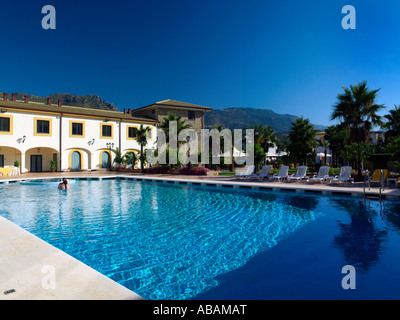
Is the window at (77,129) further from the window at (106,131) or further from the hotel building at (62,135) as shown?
the window at (106,131)

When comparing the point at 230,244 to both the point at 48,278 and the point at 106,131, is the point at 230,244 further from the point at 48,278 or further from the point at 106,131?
the point at 106,131

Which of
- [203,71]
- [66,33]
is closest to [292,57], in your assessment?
[66,33]

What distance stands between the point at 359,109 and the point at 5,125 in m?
28.6

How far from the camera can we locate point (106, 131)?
30.2 meters

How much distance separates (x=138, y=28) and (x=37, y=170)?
17.2 metres

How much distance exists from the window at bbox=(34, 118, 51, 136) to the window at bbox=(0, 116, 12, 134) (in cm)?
206

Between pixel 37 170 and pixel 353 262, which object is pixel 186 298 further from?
pixel 37 170

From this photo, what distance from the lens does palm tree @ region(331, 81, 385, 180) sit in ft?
56.2

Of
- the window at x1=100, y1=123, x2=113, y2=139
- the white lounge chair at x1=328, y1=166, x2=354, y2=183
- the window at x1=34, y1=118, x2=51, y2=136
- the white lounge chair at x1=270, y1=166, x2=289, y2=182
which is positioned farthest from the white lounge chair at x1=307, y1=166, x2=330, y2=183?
the window at x1=34, y1=118, x2=51, y2=136

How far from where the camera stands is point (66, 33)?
778 inches

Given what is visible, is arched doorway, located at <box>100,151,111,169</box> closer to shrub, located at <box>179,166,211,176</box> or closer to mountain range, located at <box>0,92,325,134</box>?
shrub, located at <box>179,166,211,176</box>

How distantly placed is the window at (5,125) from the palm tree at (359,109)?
27.2 metres

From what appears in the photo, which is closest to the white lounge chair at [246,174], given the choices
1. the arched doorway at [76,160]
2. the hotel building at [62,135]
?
the hotel building at [62,135]

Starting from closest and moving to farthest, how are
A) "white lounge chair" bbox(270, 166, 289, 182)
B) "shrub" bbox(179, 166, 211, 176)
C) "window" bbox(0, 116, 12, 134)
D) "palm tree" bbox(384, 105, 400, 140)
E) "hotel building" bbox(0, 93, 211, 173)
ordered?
"white lounge chair" bbox(270, 166, 289, 182) < "shrub" bbox(179, 166, 211, 176) < "palm tree" bbox(384, 105, 400, 140) < "window" bbox(0, 116, 12, 134) < "hotel building" bbox(0, 93, 211, 173)
